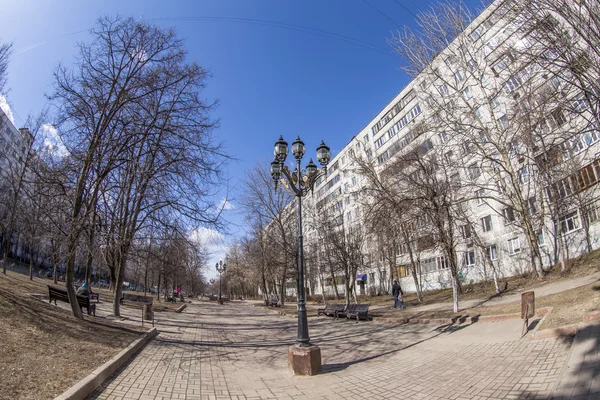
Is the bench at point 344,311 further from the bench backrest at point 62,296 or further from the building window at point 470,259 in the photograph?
the building window at point 470,259

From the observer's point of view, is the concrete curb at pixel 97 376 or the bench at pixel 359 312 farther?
the bench at pixel 359 312

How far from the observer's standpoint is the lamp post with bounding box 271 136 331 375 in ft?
20.8

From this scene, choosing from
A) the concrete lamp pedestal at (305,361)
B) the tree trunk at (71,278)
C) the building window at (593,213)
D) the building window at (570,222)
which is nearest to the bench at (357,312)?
the concrete lamp pedestal at (305,361)

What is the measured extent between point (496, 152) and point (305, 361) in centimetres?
1669

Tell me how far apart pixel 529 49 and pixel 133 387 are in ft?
34.6

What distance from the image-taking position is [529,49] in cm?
691

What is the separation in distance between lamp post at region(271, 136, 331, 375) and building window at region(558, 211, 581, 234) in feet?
70.7

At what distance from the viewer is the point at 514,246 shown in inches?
1002

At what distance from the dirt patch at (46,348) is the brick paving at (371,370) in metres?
0.60

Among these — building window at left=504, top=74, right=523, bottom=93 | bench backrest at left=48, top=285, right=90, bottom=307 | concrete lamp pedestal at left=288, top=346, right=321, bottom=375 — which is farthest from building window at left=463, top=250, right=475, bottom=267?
bench backrest at left=48, top=285, right=90, bottom=307

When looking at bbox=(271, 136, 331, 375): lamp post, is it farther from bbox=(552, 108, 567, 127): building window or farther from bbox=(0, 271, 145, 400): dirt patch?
bbox=(552, 108, 567, 127): building window

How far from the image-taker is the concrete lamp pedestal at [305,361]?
630 cm

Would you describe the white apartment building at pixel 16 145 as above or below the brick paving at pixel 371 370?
above

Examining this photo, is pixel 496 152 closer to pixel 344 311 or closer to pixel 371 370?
pixel 344 311
